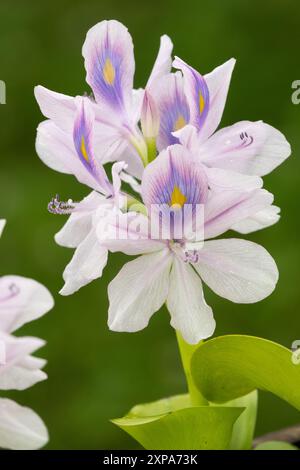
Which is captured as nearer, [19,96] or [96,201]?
[96,201]

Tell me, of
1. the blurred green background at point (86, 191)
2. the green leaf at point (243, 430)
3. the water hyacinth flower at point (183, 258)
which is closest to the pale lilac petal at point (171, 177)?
the water hyacinth flower at point (183, 258)

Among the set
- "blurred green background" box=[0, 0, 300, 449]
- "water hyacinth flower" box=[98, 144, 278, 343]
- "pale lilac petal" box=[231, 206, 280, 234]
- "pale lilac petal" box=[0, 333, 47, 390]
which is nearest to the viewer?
"pale lilac petal" box=[0, 333, 47, 390]

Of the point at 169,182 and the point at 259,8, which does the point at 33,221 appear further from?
the point at 169,182

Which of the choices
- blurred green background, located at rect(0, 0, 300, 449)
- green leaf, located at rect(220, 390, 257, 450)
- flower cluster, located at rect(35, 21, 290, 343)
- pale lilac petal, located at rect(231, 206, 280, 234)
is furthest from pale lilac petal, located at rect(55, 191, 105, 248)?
blurred green background, located at rect(0, 0, 300, 449)

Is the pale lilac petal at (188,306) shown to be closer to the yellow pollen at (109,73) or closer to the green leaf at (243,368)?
the green leaf at (243,368)

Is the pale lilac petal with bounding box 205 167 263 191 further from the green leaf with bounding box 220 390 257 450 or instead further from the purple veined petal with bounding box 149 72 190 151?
the green leaf with bounding box 220 390 257 450

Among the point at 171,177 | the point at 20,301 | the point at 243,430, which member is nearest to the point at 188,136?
the point at 171,177

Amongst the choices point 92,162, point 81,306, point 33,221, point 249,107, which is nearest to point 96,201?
point 92,162
